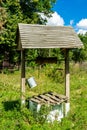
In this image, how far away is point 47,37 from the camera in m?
11.8

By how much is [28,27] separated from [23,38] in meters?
0.96

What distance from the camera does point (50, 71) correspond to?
22328 millimetres

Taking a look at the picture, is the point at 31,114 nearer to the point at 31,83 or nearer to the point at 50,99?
the point at 50,99

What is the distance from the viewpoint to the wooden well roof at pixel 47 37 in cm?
1130

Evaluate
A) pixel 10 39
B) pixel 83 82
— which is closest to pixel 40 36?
pixel 83 82

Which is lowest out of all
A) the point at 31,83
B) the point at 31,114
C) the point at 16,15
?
the point at 31,114

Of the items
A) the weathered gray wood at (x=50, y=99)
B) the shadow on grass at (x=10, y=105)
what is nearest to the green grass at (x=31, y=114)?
the shadow on grass at (x=10, y=105)

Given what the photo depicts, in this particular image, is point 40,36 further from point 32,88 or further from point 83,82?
point 83,82

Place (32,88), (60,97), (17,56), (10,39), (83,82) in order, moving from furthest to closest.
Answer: (17,56)
(10,39)
(83,82)
(32,88)
(60,97)

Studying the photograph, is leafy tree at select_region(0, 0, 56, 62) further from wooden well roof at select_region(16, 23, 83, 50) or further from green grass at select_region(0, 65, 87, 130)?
wooden well roof at select_region(16, 23, 83, 50)

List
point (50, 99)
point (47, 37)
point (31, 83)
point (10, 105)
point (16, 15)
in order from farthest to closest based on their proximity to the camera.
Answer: point (16, 15), point (31, 83), point (10, 105), point (47, 37), point (50, 99)

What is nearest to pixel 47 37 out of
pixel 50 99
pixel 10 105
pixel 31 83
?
pixel 50 99

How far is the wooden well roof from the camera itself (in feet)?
37.1

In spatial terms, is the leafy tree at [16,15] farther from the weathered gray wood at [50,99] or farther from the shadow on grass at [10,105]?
the weathered gray wood at [50,99]
